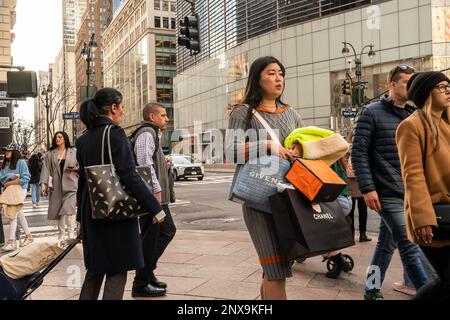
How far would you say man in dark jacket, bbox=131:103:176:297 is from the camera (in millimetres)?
4781

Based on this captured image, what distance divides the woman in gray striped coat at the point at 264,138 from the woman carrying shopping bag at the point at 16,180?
6122 mm

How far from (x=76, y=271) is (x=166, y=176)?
1.93 meters

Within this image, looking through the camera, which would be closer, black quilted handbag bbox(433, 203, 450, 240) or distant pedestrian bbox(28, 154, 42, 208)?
black quilted handbag bbox(433, 203, 450, 240)

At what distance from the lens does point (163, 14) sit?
89.1 meters

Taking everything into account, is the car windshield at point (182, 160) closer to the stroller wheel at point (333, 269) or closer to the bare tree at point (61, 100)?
the bare tree at point (61, 100)

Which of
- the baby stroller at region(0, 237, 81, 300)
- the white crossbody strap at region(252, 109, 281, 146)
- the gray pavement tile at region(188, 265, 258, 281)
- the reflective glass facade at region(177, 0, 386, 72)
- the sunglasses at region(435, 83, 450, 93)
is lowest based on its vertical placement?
the gray pavement tile at region(188, 265, 258, 281)

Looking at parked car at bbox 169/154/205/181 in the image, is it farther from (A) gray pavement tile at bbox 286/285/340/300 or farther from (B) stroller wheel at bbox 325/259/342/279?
(A) gray pavement tile at bbox 286/285/340/300

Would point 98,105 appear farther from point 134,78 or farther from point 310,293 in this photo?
point 134,78

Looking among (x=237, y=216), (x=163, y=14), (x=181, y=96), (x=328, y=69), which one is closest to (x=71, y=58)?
(x=163, y=14)

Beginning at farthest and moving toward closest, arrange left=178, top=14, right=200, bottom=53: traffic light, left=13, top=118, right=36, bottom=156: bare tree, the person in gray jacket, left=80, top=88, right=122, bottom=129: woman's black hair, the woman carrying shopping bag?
left=13, top=118, right=36, bottom=156: bare tree < left=178, top=14, right=200, bottom=53: traffic light < the woman carrying shopping bag < the person in gray jacket < left=80, top=88, right=122, bottom=129: woman's black hair

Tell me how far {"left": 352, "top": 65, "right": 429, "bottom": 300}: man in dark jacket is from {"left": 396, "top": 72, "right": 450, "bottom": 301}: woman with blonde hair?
0.85 metres

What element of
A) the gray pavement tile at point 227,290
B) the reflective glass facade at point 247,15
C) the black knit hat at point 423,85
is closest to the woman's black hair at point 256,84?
the black knit hat at point 423,85

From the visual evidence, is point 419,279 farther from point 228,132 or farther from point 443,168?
point 228,132

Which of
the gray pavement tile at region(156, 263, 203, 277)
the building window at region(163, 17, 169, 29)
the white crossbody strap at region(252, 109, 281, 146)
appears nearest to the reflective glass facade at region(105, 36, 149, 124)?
the building window at region(163, 17, 169, 29)
